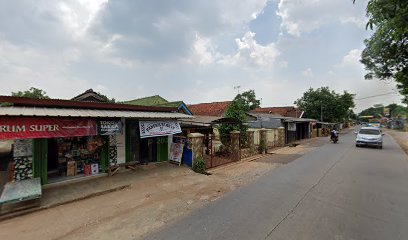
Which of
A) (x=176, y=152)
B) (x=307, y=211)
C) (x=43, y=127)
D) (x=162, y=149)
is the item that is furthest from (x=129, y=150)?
(x=307, y=211)

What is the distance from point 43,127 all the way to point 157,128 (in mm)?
4171

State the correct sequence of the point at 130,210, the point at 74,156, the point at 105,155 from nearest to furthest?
the point at 130,210
the point at 74,156
the point at 105,155

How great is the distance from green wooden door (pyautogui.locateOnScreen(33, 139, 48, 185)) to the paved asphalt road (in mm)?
5230

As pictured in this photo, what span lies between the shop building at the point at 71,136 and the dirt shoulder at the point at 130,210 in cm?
163

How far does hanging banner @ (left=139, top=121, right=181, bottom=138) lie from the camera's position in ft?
28.5

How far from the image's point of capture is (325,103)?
3959cm

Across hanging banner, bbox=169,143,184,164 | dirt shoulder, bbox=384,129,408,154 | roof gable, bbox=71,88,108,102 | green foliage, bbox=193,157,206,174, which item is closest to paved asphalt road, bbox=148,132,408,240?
green foliage, bbox=193,157,206,174

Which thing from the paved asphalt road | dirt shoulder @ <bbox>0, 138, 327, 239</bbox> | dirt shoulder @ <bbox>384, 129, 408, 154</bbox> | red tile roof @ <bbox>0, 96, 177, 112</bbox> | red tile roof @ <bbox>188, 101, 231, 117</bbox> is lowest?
dirt shoulder @ <bbox>384, 129, 408, 154</bbox>

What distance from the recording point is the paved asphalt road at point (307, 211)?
4023 millimetres

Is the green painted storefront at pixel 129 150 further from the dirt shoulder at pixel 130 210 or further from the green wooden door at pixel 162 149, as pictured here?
the dirt shoulder at pixel 130 210

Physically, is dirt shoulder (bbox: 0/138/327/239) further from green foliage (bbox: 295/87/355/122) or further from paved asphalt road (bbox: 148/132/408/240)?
green foliage (bbox: 295/87/355/122)

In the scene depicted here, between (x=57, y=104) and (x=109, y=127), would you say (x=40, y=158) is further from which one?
(x=109, y=127)

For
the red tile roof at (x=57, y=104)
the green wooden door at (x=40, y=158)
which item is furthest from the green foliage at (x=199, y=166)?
the green wooden door at (x=40, y=158)

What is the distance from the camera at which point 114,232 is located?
4246mm
